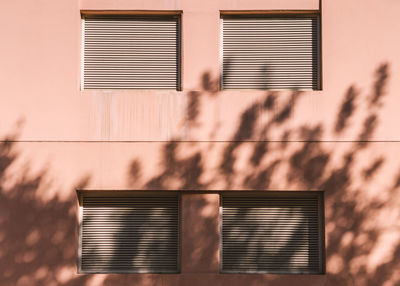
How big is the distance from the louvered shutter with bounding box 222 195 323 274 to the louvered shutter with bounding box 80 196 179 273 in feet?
2.86

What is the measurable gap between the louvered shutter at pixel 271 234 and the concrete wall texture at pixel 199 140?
9.5 inches

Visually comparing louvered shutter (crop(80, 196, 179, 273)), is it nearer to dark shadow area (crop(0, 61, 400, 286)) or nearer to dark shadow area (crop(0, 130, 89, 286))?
dark shadow area (crop(0, 61, 400, 286))

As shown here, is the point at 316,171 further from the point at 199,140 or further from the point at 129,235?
the point at 129,235

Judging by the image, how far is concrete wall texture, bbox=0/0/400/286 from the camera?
Result: 7.33m

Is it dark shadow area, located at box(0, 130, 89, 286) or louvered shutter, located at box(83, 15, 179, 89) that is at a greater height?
louvered shutter, located at box(83, 15, 179, 89)

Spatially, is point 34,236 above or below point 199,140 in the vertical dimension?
below

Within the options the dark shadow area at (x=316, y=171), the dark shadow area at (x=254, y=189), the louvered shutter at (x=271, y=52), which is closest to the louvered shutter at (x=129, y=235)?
the dark shadow area at (x=254, y=189)

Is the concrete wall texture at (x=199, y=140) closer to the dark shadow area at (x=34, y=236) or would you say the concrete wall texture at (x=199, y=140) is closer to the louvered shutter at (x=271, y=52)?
the dark shadow area at (x=34, y=236)

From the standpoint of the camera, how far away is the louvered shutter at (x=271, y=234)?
296 inches

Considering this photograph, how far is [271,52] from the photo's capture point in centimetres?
780

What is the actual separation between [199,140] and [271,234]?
1.91 meters

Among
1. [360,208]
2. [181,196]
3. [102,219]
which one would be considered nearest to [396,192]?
[360,208]

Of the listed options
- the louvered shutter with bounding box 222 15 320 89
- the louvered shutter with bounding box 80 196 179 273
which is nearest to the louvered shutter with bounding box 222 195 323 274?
the louvered shutter with bounding box 80 196 179 273

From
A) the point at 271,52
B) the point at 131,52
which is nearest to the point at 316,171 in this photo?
the point at 271,52
